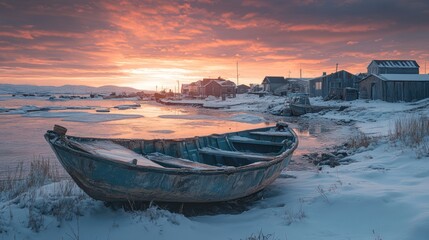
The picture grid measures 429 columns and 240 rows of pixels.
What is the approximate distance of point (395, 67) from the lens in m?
51.8

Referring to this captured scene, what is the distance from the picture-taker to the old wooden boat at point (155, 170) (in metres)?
5.06

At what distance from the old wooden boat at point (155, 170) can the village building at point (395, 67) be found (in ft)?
162

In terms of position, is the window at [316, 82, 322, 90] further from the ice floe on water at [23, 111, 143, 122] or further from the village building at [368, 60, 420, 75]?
the ice floe on water at [23, 111, 143, 122]

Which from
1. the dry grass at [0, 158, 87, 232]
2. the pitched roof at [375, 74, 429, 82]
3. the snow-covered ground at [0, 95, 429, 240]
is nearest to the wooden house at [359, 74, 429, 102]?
the pitched roof at [375, 74, 429, 82]

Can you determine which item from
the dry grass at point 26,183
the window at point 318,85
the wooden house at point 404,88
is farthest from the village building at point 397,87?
the dry grass at point 26,183

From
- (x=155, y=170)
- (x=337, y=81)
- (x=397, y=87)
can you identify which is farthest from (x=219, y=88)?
(x=155, y=170)

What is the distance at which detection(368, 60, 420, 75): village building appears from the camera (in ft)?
167

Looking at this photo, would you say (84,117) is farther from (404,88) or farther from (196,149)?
(404,88)

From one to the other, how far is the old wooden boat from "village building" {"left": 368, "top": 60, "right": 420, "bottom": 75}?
4934 centimetres

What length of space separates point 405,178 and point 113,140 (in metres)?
6.63

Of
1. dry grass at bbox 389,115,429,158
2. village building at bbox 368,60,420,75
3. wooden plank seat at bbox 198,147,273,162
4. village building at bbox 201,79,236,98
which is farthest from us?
village building at bbox 201,79,236,98

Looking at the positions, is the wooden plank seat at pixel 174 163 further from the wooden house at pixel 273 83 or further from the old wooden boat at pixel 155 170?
the wooden house at pixel 273 83

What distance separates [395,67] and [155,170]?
55.2 metres

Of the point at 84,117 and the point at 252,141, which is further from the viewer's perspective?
the point at 84,117
